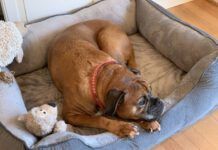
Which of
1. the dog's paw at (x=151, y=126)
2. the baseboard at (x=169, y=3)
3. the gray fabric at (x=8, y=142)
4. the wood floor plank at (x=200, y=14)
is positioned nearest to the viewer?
the gray fabric at (x=8, y=142)

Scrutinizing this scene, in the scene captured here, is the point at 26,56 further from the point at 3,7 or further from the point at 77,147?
the point at 77,147

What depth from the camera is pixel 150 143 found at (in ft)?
5.72

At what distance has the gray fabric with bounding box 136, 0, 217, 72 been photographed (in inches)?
84.7

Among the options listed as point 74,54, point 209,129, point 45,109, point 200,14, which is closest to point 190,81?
point 209,129

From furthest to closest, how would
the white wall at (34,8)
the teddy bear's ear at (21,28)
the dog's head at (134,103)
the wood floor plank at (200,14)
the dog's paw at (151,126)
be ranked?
the wood floor plank at (200,14) → the white wall at (34,8) → the teddy bear's ear at (21,28) → the dog's paw at (151,126) → the dog's head at (134,103)

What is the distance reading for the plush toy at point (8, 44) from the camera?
73.2 inches

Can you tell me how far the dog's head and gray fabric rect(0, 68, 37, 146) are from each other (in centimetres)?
43

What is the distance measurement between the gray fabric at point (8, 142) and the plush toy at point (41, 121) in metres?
0.10

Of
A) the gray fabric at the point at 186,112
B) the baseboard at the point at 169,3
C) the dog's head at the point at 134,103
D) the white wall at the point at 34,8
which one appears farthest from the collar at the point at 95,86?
the baseboard at the point at 169,3

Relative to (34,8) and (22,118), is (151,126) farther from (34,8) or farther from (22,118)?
(34,8)

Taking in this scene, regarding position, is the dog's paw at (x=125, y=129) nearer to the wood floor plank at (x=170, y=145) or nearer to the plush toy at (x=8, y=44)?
the wood floor plank at (x=170, y=145)

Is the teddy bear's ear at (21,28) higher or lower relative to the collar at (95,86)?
higher

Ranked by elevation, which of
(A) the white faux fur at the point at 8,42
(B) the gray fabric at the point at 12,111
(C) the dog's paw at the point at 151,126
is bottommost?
(C) the dog's paw at the point at 151,126

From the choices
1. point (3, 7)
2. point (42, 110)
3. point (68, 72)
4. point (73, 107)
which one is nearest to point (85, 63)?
point (68, 72)
